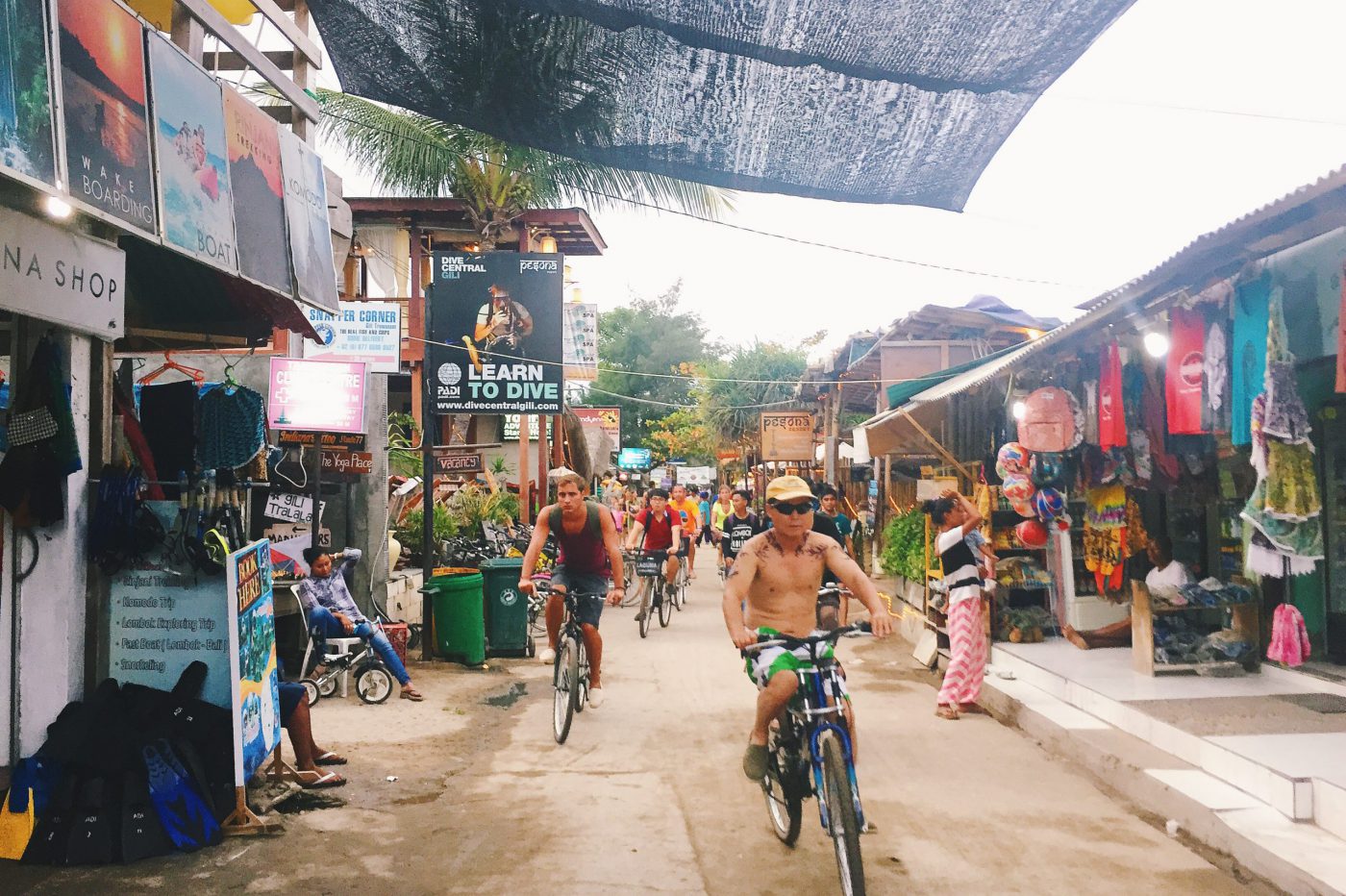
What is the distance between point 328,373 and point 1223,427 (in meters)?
7.92

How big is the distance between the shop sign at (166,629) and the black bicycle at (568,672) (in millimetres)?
2676

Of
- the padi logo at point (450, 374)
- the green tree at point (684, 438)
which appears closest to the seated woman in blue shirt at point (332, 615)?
the padi logo at point (450, 374)

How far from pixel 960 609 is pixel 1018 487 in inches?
56.4

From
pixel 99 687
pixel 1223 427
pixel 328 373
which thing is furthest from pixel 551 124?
pixel 328 373

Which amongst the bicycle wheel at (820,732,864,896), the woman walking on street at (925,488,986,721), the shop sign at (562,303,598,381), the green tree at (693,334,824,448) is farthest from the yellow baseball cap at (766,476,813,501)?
the green tree at (693,334,824,448)

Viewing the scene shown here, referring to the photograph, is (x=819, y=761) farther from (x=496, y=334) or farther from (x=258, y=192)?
(x=496, y=334)

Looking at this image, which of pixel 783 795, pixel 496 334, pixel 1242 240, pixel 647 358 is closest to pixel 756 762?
pixel 783 795

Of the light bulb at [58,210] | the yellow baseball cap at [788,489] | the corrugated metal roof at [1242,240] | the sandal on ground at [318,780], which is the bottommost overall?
the sandal on ground at [318,780]

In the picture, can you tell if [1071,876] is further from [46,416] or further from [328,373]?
[328,373]

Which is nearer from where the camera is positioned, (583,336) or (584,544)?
(584,544)

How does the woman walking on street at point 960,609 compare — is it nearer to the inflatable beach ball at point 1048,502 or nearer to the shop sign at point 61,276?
the inflatable beach ball at point 1048,502

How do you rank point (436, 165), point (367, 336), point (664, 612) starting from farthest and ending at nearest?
1. point (436, 165)
2. point (664, 612)
3. point (367, 336)

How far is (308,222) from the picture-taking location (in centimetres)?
676

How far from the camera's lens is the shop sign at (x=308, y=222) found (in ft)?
21.2
